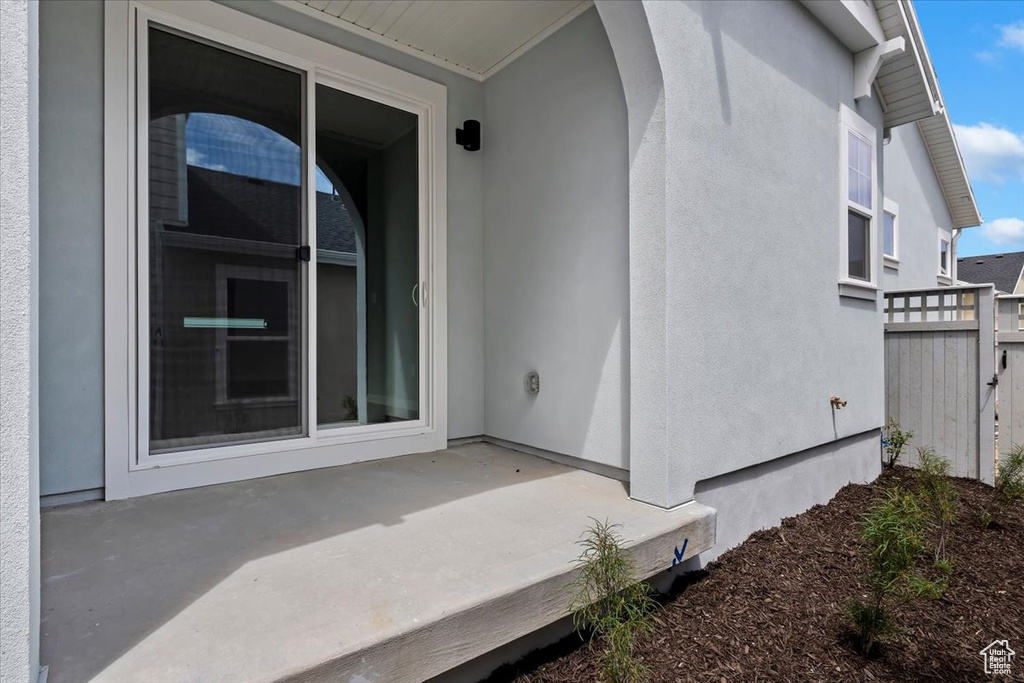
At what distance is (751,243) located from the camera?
10.3ft

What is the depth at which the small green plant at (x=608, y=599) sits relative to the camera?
65.8 inches

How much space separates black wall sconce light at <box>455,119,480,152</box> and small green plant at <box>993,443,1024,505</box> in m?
4.75

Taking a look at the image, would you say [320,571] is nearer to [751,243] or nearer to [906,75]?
[751,243]

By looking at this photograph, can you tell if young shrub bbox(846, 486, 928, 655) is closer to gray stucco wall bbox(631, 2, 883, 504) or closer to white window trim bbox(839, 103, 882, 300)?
gray stucco wall bbox(631, 2, 883, 504)

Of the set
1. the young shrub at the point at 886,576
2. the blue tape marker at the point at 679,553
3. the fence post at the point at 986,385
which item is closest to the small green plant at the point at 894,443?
the fence post at the point at 986,385

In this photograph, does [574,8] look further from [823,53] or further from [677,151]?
[823,53]

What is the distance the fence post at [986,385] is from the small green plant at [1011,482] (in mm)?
744

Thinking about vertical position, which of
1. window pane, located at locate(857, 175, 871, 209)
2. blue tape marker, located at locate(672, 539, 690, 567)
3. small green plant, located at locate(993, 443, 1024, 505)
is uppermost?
window pane, located at locate(857, 175, 871, 209)

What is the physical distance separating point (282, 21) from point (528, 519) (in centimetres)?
321

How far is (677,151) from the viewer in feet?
8.55

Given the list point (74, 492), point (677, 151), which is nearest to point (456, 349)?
point (677, 151)

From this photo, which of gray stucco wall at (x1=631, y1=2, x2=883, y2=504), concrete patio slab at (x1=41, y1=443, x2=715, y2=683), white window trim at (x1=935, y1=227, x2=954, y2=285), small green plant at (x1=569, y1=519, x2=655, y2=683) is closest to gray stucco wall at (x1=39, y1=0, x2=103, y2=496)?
concrete patio slab at (x1=41, y1=443, x2=715, y2=683)

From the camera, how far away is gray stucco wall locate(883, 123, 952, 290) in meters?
8.98

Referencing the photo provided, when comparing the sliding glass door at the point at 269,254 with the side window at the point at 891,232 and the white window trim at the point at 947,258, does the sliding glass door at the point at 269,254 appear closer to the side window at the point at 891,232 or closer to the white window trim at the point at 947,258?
the side window at the point at 891,232
